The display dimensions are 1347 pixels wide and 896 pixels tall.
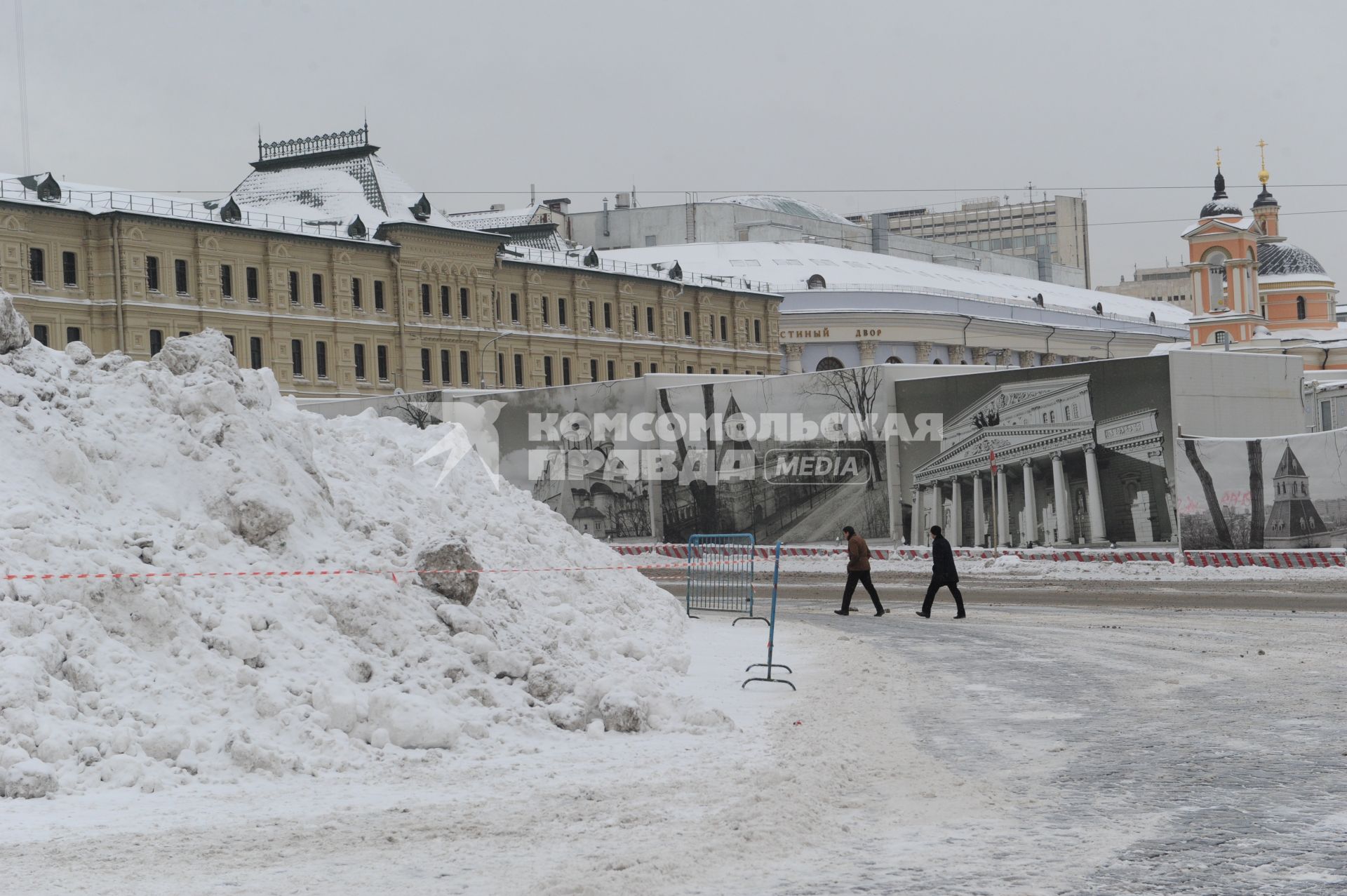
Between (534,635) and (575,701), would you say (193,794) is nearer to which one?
(575,701)

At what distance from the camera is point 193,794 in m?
9.22

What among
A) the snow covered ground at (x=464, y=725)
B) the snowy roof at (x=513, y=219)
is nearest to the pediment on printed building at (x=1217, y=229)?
the snowy roof at (x=513, y=219)

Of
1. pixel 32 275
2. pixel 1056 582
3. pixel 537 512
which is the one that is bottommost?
pixel 1056 582

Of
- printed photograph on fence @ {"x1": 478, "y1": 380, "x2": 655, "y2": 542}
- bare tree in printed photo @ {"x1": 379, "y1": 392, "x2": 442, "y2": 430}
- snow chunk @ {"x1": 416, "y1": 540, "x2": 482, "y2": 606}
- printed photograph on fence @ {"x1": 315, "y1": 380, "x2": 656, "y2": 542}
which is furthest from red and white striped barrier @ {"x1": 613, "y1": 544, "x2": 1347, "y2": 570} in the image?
snow chunk @ {"x1": 416, "y1": 540, "x2": 482, "y2": 606}

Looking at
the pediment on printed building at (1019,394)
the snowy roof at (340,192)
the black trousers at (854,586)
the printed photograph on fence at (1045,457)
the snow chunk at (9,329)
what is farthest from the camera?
the snowy roof at (340,192)

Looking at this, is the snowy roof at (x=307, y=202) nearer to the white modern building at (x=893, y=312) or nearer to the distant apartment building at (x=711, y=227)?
the white modern building at (x=893, y=312)

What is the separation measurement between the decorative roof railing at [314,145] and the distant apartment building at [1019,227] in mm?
99708

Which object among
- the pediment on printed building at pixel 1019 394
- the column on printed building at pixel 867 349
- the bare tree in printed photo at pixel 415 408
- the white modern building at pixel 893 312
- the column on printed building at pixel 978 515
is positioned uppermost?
the white modern building at pixel 893 312

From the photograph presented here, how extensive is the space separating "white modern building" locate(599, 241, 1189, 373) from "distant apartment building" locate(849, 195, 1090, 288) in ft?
193

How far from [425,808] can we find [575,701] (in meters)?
2.81

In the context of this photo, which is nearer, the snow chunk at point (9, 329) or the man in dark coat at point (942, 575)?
the snow chunk at point (9, 329)

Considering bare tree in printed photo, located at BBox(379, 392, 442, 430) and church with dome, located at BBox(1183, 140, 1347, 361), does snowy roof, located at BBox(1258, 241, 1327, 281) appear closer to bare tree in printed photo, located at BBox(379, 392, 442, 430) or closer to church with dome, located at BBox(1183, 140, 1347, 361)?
church with dome, located at BBox(1183, 140, 1347, 361)

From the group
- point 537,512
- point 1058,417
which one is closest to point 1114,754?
point 537,512

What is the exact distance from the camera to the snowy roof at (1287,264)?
317ft
